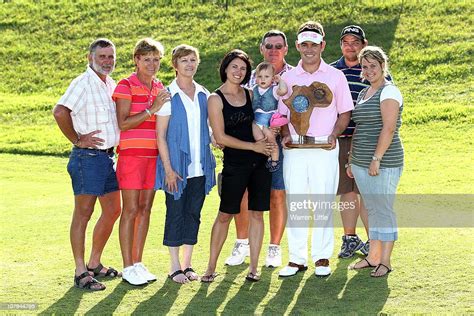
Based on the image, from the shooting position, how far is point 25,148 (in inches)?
→ 675

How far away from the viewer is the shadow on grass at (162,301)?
6652mm

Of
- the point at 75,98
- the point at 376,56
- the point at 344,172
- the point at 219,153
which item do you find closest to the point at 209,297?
the point at 75,98

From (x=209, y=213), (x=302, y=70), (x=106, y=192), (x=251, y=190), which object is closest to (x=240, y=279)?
(x=251, y=190)

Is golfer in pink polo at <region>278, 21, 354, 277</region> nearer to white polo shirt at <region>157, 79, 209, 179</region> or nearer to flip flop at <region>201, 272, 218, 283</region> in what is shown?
flip flop at <region>201, 272, 218, 283</region>

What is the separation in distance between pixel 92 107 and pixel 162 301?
1.65 meters

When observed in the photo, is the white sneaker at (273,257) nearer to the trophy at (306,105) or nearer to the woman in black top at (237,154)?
the woman in black top at (237,154)

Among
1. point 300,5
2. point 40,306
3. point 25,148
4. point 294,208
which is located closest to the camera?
point 40,306

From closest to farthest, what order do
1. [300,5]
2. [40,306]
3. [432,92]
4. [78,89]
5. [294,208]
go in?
[40,306]
[78,89]
[294,208]
[432,92]
[300,5]

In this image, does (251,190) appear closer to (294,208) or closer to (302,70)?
(294,208)

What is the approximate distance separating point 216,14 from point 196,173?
20.8m

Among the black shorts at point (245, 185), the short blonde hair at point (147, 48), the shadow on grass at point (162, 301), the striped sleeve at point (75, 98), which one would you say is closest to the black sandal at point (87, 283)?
the shadow on grass at point (162, 301)

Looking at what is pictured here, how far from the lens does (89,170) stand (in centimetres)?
732

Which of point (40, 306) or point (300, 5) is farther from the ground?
point (300, 5)

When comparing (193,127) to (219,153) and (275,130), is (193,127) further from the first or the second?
(219,153)
